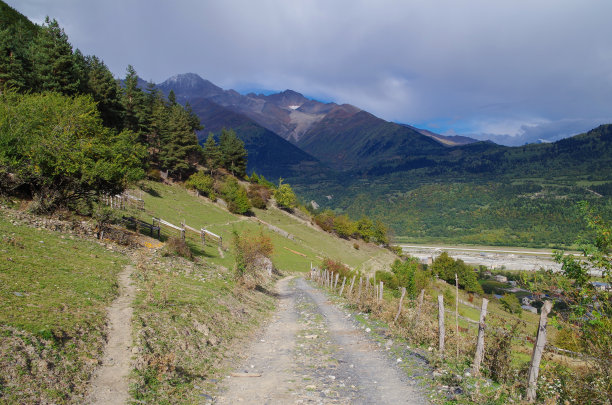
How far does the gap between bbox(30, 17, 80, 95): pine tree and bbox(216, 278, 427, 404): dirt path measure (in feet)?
164

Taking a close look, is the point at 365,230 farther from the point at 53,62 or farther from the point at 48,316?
the point at 48,316

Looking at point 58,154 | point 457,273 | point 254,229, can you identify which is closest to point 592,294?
point 58,154

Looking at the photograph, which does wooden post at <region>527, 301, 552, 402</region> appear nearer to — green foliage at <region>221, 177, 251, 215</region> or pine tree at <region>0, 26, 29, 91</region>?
pine tree at <region>0, 26, 29, 91</region>

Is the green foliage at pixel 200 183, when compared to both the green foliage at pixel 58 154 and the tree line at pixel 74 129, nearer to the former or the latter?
the tree line at pixel 74 129

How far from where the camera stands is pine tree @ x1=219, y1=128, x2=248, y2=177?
315 ft

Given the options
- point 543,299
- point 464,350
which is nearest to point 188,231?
point 464,350

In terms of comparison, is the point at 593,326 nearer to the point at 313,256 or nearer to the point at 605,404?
the point at 605,404

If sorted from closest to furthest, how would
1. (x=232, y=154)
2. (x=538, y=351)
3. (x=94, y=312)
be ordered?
(x=538, y=351) < (x=94, y=312) < (x=232, y=154)

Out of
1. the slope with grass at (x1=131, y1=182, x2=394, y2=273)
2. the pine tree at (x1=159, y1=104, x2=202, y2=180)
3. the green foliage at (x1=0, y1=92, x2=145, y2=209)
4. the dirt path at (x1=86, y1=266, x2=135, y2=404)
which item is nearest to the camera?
the dirt path at (x1=86, y1=266, x2=135, y2=404)

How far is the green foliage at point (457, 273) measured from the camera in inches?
3607

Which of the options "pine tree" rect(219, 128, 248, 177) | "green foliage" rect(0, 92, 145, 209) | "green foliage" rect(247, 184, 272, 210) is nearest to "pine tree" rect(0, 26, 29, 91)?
"green foliage" rect(0, 92, 145, 209)

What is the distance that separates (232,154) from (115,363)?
93.0 m

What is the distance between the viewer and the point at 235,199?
7444cm

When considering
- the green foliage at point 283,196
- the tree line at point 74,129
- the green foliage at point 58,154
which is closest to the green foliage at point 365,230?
the green foliage at point 283,196
